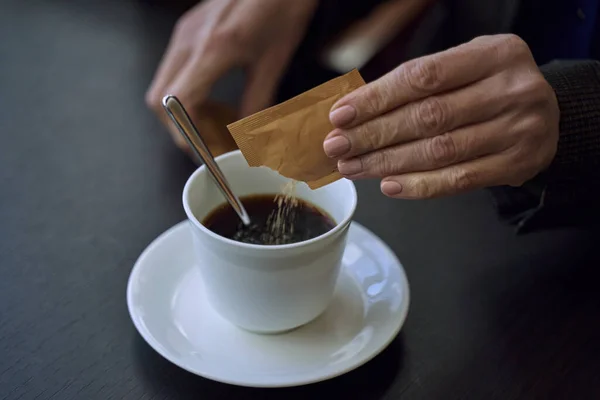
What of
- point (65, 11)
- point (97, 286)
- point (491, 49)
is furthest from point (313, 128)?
point (65, 11)

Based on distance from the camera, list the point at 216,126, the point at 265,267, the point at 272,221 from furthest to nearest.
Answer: the point at 216,126
the point at 272,221
the point at 265,267

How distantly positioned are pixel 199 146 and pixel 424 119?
0.70 ft

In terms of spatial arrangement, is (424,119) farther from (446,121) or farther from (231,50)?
(231,50)

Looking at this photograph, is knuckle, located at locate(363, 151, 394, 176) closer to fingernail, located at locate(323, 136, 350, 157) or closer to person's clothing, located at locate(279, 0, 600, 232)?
fingernail, located at locate(323, 136, 350, 157)

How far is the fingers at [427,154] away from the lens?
58 cm

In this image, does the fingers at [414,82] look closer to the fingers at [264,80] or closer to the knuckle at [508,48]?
the knuckle at [508,48]

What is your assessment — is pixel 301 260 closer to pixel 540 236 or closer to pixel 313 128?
pixel 313 128

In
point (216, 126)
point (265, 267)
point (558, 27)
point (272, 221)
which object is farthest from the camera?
point (558, 27)

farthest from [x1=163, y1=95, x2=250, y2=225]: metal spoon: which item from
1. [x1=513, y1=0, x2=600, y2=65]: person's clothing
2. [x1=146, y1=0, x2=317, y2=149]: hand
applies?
→ [x1=513, y1=0, x2=600, y2=65]: person's clothing

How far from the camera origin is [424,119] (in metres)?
0.57

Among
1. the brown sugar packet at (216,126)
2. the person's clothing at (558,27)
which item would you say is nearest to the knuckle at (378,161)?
the brown sugar packet at (216,126)

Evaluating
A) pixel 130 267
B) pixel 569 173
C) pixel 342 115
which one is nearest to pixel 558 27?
pixel 569 173

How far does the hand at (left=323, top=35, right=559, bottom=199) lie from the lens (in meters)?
0.56

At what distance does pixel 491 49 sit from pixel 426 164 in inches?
4.9
